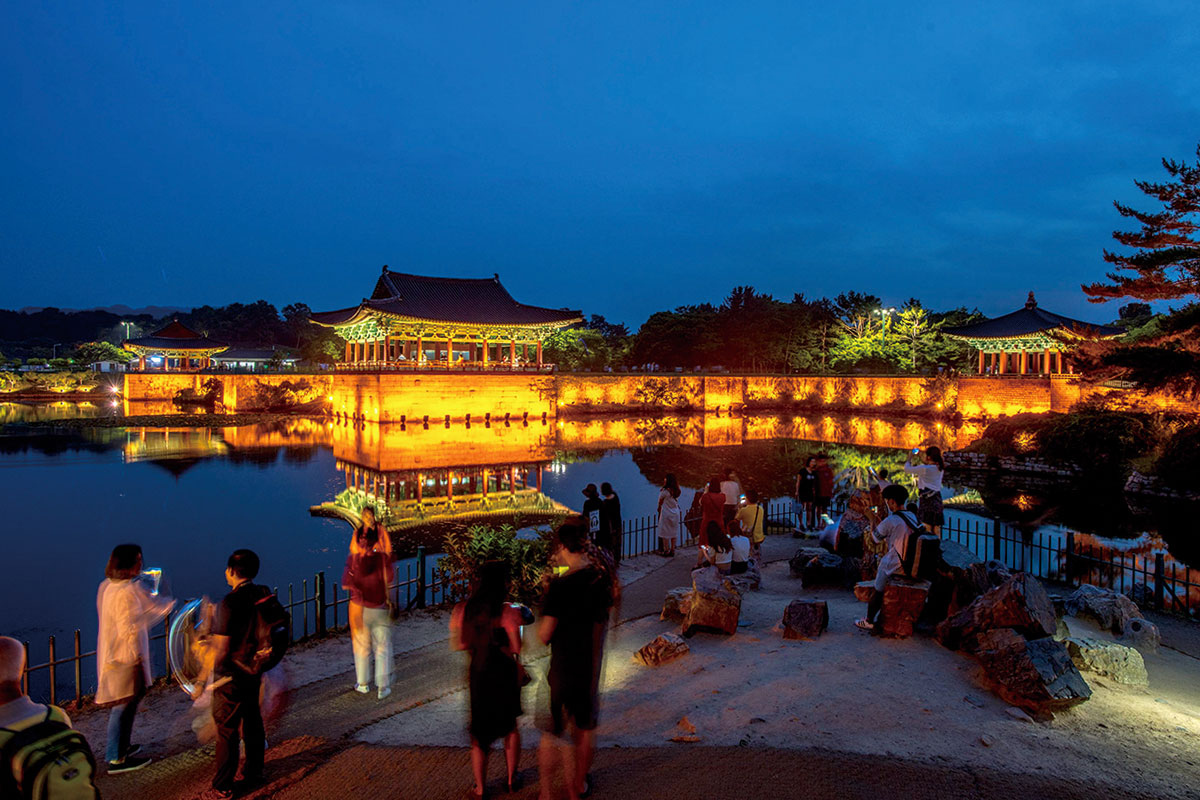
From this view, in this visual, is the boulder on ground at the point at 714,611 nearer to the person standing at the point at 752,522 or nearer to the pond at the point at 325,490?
the person standing at the point at 752,522

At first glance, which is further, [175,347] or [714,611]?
[175,347]

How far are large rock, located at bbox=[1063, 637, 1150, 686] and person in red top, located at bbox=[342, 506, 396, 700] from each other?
17.0 feet

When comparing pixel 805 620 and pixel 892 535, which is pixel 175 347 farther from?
pixel 892 535

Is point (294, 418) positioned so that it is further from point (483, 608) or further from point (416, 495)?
point (483, 608)

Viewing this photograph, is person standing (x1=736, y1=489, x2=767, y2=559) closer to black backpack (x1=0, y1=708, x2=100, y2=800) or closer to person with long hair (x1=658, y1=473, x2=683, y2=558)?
person with long hair (x1=658, y1=473, x2=683, y2=558)

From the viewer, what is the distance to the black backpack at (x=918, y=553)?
17.8 ft

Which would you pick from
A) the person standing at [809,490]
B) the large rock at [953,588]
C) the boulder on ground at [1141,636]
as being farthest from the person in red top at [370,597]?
the person standing at [809,490]

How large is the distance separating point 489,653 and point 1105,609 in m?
5.97

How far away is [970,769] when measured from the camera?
3609 millimetres

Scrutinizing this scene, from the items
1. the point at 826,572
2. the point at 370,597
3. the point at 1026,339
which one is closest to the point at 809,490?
the point at 826,572

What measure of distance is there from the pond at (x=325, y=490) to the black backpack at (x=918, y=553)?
18.6 ft

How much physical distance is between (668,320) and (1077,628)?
4774 cm

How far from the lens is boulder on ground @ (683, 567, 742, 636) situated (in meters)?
5.98

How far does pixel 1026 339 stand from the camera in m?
34.8
